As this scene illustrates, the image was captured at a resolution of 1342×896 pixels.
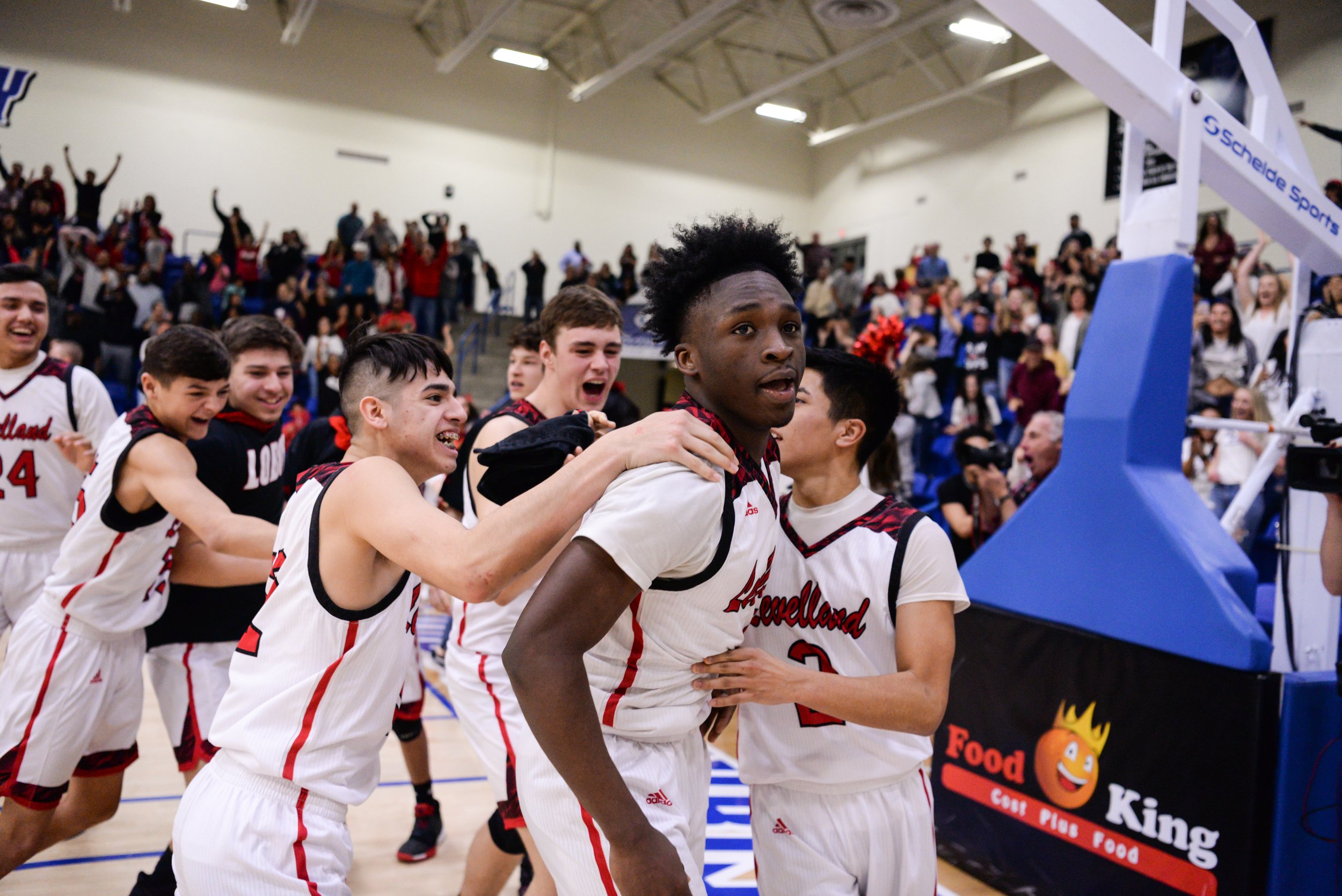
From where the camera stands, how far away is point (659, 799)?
1727 millimetres

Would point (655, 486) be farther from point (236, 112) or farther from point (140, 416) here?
point (236, 112)

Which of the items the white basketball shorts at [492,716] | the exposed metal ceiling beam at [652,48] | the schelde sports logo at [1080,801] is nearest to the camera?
the white basketball shorts at [492,716]

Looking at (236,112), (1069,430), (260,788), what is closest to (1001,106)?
(236,112)

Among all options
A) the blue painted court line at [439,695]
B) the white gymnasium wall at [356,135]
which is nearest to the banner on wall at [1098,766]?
the blue painted court line at [439,695]

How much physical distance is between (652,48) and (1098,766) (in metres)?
15.9

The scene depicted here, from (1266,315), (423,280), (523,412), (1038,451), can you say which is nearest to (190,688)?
(523,412)

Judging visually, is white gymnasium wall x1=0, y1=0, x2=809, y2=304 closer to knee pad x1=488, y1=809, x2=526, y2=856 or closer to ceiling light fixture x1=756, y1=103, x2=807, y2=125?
ceiling light fixture x1=756, y1=103, x2=807, y2=125

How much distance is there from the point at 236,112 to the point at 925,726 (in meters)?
20.0

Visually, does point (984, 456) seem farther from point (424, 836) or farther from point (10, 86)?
point (10, 86)

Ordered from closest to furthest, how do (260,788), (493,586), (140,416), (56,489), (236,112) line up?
(493,586) < (260,788) < (140,416) < (56,489) < (236,112)

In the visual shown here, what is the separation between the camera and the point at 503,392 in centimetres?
1877

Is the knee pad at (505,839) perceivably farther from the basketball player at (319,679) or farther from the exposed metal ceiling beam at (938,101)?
the exposed metal ceiling beam at (938,101)

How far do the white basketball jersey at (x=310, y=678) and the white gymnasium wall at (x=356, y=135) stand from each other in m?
18.4

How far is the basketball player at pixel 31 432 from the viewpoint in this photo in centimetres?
401
